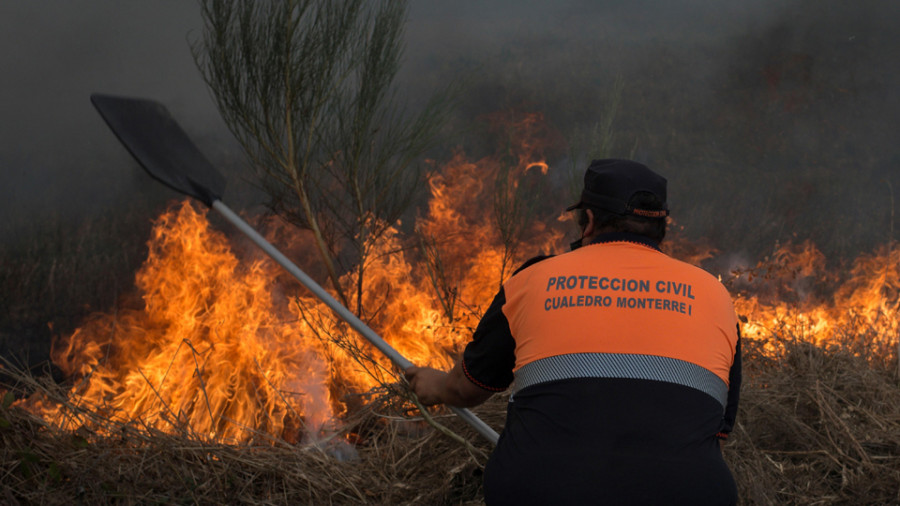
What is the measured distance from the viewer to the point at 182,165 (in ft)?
12.8

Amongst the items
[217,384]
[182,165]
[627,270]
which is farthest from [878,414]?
[217,384]

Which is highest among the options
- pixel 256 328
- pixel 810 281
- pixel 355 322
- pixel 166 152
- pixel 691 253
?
pixel 166 152

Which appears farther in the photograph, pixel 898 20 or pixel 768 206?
pixel 898 20

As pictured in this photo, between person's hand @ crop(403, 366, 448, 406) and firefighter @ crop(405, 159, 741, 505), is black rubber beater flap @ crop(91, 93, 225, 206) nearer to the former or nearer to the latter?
person's hand @ crop(403, 366, 448, 406)

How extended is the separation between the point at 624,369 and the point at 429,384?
0.88 m

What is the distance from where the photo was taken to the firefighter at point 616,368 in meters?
1.69

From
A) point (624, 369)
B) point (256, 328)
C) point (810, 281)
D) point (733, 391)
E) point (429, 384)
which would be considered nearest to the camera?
point (624, 369)

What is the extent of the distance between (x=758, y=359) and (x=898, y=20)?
44.0 feet

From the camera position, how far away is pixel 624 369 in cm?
174

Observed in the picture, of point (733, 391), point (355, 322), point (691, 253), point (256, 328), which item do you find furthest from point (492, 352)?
point (691, 253)

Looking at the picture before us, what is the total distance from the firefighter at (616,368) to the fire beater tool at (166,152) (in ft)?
5.71

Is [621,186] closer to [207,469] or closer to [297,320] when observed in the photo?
[207,469]

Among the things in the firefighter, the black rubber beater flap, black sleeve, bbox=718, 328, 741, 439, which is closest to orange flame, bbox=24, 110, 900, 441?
the black rubber beater flap

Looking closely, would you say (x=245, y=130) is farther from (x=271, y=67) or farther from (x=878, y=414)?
(x=878, y=414)
